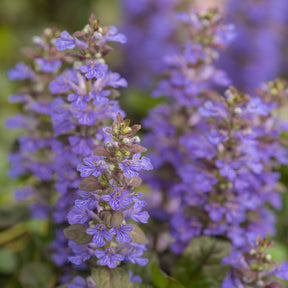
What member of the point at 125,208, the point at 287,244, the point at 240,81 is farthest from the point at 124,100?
the point at 125,208

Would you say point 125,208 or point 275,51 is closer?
point 125,208

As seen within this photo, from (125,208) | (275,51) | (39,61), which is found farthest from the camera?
(275,51)

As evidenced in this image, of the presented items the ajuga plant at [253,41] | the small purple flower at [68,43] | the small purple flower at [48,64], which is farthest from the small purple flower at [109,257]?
the ajuga plant at [253,41]

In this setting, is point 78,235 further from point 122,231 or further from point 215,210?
point 215,210

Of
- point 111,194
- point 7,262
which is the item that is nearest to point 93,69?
point 111,194

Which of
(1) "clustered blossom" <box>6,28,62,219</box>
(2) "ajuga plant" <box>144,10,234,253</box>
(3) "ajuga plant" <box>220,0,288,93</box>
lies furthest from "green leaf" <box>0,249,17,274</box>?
(3) "ajuga plant" <box>220,0,288,93</box>

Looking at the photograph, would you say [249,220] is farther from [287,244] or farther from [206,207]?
[287,244]
